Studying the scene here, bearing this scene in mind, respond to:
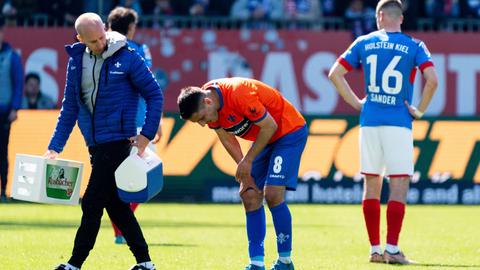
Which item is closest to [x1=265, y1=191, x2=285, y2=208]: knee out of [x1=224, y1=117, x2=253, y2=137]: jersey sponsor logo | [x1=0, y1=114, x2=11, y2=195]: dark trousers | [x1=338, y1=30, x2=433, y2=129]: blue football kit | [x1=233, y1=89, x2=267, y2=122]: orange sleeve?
[x1=224, y1=117, x2=253, y2=137]: jersey sponsor logo

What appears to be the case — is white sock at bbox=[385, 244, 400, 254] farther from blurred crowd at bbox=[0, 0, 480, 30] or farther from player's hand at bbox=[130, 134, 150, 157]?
blurred crowd at bbox=[0, 0, 480, 30]

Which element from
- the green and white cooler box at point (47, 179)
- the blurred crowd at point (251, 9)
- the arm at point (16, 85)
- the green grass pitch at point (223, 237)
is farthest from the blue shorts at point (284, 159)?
the blurred crowd at point (251, 9)

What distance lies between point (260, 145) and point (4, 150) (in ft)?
39.2

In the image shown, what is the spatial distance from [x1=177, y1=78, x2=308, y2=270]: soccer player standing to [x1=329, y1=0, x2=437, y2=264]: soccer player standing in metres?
1.69

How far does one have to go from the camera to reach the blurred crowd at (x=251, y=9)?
2597 centimetres

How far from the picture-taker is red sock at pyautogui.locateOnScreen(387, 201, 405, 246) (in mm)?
12508

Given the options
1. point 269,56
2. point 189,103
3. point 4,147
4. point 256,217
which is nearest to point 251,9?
point 269,56

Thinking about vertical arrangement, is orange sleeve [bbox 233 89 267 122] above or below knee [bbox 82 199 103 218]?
above

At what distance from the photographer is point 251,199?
36.2 ft

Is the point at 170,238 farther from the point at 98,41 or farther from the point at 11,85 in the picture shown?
the point at 11,85

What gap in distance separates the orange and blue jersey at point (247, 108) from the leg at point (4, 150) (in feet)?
36.8

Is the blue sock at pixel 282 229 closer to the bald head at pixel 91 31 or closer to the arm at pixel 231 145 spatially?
the arm at pixel 231 145

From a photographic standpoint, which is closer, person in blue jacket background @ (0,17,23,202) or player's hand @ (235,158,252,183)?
player's hand @ (235,158,252,183)

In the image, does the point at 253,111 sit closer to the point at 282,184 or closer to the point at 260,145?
the point at 260,145
